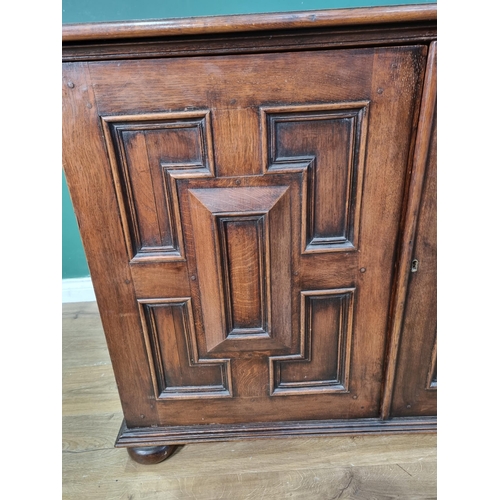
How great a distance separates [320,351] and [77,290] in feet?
3.96

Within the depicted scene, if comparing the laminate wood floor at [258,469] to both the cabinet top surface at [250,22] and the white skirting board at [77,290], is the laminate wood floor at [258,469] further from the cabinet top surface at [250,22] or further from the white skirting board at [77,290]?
the cabinet top surface at [250,22]

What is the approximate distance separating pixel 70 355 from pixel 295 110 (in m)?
1.22

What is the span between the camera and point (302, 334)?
928mm

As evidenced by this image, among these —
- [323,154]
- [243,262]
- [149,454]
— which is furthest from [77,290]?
[323,154]

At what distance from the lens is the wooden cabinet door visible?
0.73m

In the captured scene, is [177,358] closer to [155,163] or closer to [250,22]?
[155,163]

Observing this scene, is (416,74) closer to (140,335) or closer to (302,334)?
(302,334)

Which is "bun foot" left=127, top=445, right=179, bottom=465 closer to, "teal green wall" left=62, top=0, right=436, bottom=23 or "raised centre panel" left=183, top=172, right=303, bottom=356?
"raised centre panel" left=183, top=172, right=303, bottom=356

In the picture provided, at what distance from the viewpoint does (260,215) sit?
816 millimetres

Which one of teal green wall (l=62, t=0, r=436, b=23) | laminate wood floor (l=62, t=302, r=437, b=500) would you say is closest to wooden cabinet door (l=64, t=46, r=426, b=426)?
laminate wood floor (l=62, t=302, r=437, b=500)

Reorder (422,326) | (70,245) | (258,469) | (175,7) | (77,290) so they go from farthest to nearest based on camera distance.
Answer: (77,290), (70,245), (175,7), (258,469), (422,326)

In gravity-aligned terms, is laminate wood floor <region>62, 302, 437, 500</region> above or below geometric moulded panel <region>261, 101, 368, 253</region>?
below

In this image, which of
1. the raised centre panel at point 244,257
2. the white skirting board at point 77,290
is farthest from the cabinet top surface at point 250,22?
the white skirting board at point 77,290

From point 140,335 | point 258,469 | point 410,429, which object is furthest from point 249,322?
point 410,429
